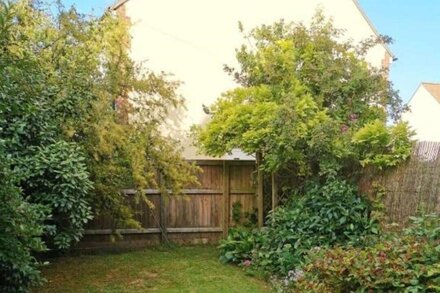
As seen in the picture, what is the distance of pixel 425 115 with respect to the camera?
20922mm

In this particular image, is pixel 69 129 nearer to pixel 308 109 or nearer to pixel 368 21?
pixel 308 109

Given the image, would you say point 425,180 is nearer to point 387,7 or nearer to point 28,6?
point 28,6

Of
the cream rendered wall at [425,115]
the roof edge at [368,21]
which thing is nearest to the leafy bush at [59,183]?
the roof edge at [368,21]

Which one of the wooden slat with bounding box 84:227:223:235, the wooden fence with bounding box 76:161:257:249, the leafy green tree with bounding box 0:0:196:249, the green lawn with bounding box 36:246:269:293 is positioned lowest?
the green lawn with bounding box 36:246:269:293

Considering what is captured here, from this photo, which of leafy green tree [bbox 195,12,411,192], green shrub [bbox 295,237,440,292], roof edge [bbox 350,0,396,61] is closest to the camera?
green shrub [bbox 295,237,440,292]

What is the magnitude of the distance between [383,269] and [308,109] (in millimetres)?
3616

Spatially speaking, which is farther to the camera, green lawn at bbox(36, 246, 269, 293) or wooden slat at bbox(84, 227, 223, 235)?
wooden slat at bbox(84, 227, 223, 235)

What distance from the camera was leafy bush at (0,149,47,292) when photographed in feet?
12.6

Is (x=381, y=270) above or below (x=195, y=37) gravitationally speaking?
below

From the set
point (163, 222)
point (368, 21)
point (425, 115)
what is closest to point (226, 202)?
point (163, 222)

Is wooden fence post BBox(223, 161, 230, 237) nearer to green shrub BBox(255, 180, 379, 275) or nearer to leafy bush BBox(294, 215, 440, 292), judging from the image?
green shrub BBox(255, 180, 379, 275)

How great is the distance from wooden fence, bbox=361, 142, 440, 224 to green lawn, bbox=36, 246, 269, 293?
2.17m

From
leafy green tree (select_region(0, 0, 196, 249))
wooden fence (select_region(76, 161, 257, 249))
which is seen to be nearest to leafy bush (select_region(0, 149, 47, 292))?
leafy green tree (select_region(0, 0, 196, 249))

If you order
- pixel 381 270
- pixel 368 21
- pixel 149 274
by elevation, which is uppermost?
pixel 368 21
